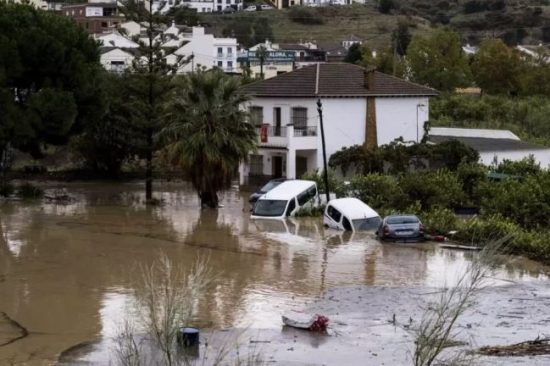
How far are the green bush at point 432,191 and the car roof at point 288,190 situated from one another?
3.52 meters

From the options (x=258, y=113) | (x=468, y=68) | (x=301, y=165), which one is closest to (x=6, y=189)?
(x=258, y=113)

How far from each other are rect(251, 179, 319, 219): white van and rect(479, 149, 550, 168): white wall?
438 inches

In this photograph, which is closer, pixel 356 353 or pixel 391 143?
pixel 356 353

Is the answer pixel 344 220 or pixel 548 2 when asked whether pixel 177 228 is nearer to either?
pixel 344 220

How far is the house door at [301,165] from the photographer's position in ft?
151

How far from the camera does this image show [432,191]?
119 ft

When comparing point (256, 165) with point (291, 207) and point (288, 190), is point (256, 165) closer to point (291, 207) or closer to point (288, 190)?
point (288, 190)

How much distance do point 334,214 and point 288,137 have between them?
11.0 m

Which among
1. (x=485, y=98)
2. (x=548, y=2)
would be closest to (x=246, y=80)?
(x=485, y=98)

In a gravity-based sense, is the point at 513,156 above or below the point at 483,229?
above

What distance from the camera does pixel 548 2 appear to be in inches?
6703

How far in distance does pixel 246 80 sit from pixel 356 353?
50.8 meters

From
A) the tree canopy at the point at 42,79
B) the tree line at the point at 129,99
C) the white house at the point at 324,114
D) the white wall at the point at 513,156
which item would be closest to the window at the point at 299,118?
the white house at the point at 324,114

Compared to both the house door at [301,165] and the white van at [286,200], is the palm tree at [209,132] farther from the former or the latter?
the house door at [301,165]
